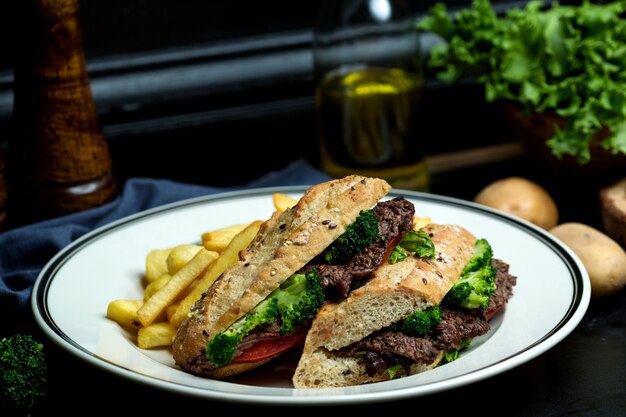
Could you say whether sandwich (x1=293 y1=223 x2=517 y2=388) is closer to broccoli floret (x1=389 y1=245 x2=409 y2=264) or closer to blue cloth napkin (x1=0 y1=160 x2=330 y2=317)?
broccoli floret (x1=389 y1=245 x2=409 y2=264)

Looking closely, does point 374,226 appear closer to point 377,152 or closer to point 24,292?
point 24,292

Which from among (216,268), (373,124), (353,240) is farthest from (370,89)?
(353,240)

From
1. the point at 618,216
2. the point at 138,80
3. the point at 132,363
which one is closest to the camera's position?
the point at 132,363

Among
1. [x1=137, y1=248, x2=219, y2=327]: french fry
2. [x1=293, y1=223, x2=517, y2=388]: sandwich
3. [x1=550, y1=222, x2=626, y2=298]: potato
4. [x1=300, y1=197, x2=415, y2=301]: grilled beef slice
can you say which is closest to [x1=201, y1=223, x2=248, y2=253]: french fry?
[x1=137, y1=248, x2=219, y2=327]: french fry

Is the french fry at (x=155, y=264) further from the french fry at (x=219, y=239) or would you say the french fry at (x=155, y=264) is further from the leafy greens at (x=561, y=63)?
the leafy greens at (x=561, y=63)

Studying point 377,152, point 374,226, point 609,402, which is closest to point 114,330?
point 374,226

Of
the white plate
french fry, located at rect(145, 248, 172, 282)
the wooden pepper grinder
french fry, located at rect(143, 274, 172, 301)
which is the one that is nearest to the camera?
the white plate
